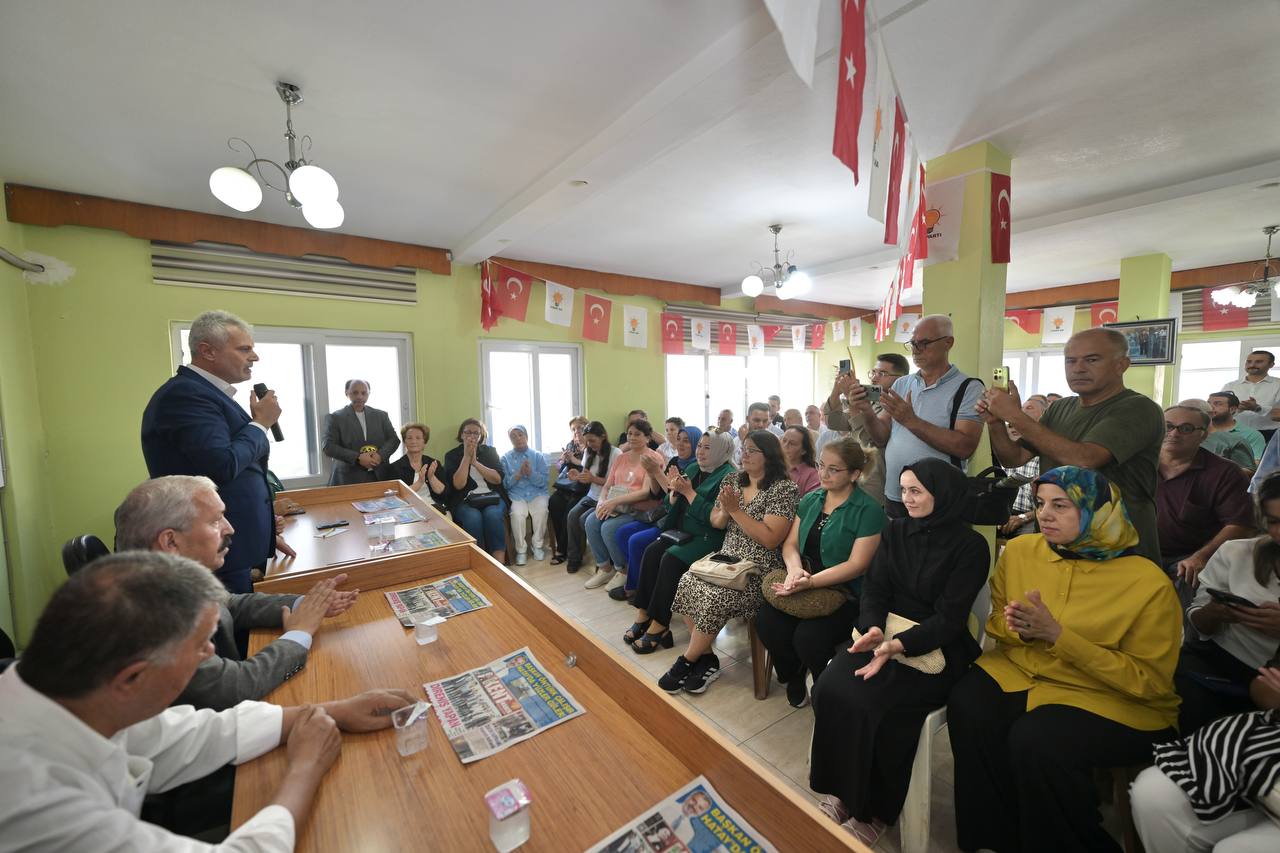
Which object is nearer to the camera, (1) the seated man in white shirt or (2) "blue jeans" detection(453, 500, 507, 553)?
(1) the seated man in white shirt

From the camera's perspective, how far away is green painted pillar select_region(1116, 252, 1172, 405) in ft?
16.7

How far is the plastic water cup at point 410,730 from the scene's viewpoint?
1.04 metres

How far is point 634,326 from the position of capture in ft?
19.5

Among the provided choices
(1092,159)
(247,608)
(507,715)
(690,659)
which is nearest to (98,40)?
(247,608)

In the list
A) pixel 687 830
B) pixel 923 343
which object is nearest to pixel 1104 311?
pixel 923 343

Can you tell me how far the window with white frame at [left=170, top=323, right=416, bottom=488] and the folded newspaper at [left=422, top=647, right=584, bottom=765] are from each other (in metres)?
3.80

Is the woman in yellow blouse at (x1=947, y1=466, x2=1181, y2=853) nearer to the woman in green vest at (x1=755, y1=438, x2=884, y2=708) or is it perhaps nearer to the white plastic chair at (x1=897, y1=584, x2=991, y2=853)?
the white plastic chair at (x1=897, y1=584, x2=991, y2=853)

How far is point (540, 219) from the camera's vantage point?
11.7 feet

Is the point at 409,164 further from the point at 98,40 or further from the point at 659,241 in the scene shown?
the point at 659,241

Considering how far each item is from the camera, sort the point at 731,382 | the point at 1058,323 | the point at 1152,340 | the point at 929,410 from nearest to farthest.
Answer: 1. the point at 929,410
2. the point at 1152,340
3. the point at 1058,323
4. the point at 731,382

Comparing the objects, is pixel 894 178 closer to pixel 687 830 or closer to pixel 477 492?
pixel 687 830

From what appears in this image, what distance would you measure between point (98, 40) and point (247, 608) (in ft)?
6.99

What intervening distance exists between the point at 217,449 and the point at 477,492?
105 inches

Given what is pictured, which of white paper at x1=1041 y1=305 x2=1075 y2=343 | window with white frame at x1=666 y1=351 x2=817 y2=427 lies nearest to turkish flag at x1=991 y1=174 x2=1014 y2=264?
window with white frame at x1=666 y1=351 x2=817 y2=427
